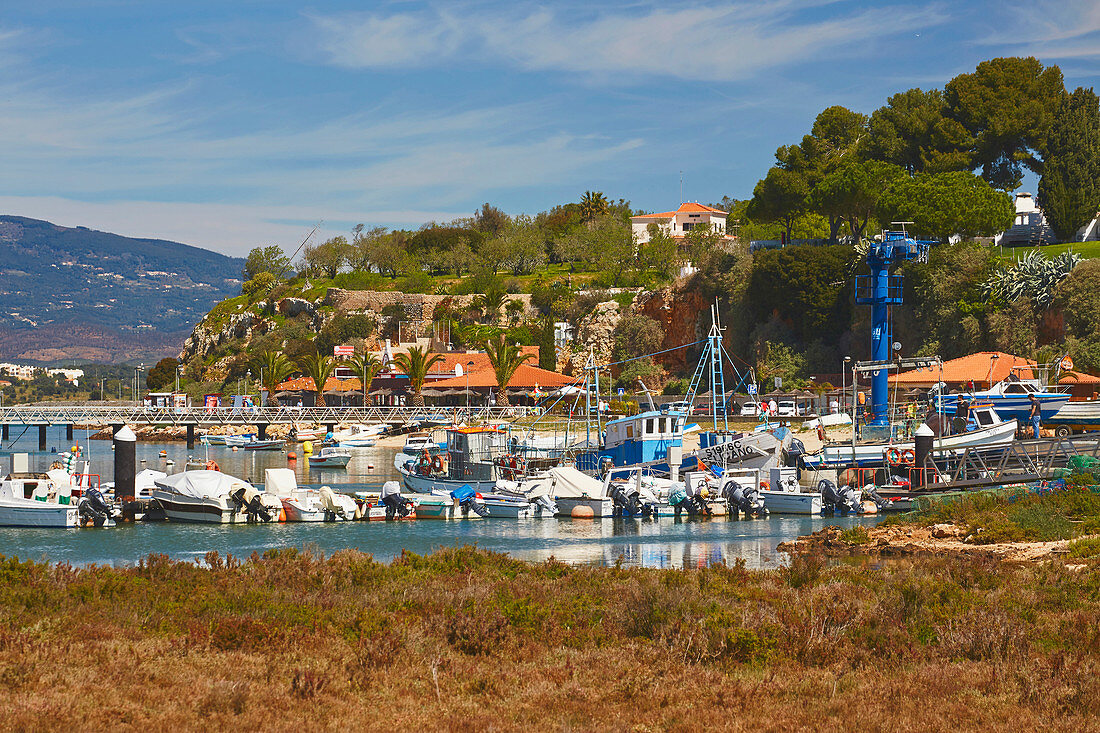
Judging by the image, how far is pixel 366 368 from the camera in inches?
4560

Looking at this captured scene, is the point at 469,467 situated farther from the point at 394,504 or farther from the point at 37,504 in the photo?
the point at 37,504

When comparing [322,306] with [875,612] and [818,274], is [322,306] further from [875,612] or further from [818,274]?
[875,612]

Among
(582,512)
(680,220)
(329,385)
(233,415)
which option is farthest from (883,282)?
(680,220)

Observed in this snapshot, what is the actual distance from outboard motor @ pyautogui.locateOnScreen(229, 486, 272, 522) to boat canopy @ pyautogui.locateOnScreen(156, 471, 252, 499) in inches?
11.8

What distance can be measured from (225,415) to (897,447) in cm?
7061

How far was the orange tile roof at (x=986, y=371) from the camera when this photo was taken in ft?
212

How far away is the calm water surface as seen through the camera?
3072cm

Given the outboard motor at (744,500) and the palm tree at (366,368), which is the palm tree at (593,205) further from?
the outboard motor at (744,500)

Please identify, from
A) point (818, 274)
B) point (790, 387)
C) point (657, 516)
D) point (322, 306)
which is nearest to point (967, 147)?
point (818, 274)

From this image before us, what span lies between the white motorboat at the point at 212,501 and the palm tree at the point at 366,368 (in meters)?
69.7

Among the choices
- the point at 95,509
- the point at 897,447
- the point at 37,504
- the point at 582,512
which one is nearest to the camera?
the point at 37,504

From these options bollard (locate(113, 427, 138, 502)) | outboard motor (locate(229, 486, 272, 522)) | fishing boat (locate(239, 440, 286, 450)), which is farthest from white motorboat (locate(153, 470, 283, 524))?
fishing boat (locate(239, 440, 286, 450))

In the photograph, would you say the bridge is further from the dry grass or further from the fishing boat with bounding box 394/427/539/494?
the dry grass

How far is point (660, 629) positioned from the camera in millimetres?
15570
